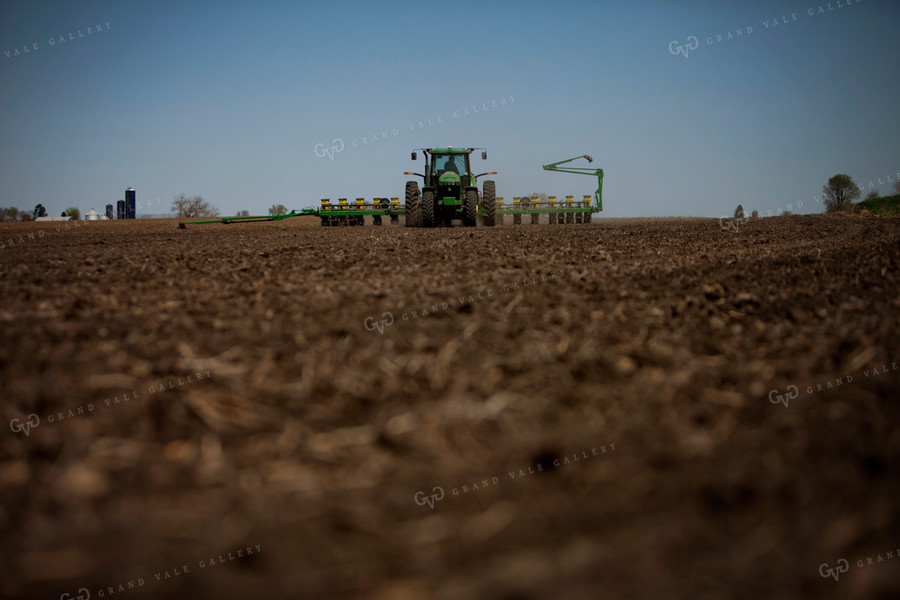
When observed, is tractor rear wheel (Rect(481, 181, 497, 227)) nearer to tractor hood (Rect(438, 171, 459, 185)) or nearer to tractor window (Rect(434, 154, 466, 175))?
tractor window (Rect(434, 154, 466, 175))

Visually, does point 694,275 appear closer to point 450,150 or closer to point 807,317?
point 807,317

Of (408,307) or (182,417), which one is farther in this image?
(408,307)

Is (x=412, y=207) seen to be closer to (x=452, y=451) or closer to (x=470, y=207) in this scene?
(x=470, y=207)

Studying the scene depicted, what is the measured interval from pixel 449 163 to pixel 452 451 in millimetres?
20739

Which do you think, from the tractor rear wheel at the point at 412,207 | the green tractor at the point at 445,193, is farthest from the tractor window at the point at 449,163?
the tractor rear wheel at the point at 412,207

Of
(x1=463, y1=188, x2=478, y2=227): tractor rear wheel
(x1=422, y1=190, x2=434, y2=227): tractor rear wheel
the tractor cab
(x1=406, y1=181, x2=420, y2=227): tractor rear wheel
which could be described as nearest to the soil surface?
(x1=422, y1=190, x2=434, y2=227): tractor rear wheel

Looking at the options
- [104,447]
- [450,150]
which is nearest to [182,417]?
[104,447]

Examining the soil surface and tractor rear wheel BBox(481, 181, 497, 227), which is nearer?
the soil surface

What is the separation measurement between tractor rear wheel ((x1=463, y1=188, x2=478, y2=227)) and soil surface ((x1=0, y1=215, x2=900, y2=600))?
1653 cm

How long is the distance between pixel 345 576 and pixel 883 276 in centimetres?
512

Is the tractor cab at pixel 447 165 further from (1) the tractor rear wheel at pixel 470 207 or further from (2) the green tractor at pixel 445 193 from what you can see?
(1) the tractor rear wheel at pixel 470 207

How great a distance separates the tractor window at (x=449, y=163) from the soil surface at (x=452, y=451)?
18.7m

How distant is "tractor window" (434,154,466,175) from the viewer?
2158cm

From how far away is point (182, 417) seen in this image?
6.67 ft
